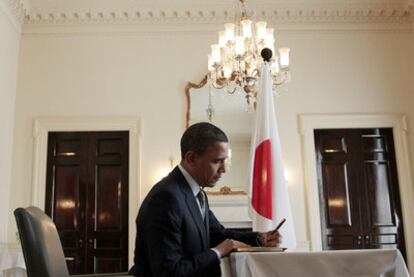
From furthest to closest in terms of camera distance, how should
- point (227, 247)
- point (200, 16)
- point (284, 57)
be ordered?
point (200, 16), point (284, 57), point (227, 247)

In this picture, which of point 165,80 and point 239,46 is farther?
point 165,80

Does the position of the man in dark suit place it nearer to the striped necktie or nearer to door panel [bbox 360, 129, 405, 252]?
the striped necktie

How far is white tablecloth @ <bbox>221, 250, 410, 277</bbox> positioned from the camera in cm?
169

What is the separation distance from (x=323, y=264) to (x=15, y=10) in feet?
17.8

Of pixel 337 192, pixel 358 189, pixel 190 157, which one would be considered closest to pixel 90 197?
pixel 337 192

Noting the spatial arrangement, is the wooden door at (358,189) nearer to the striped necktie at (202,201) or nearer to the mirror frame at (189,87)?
the mirror frame at (189,87)

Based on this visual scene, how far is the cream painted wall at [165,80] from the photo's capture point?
5.81m

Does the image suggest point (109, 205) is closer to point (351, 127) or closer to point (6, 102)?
point (6, 102)

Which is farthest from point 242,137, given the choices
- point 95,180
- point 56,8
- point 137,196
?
point 56,8

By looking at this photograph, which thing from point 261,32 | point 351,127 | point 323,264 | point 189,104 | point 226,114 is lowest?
point 323,264

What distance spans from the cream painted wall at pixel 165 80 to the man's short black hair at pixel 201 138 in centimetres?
374

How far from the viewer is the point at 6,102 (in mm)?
5602

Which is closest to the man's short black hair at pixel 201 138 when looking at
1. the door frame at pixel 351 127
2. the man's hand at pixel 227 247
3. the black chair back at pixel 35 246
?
the man's hand at pixel 227 247

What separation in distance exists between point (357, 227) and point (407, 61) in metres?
2.37
